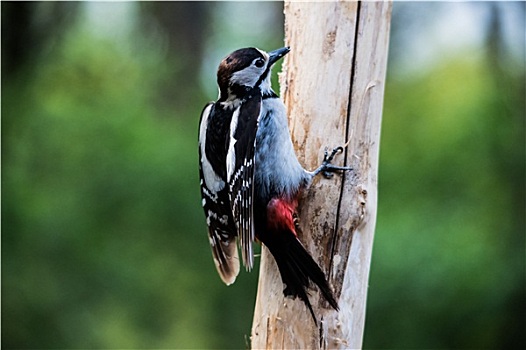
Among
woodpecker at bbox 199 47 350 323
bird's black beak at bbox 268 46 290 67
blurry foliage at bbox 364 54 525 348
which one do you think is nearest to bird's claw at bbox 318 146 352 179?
woodpecker at bbox 199 47 350 323

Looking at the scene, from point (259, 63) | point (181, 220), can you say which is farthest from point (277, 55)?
point (181, 220)

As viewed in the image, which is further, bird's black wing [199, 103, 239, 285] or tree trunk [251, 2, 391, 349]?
bird's black wing [199, 103, 239, 285]

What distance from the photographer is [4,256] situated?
334 cm

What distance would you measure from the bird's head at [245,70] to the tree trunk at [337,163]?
0.11 m

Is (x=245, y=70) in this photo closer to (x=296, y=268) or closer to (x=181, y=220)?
(x=296, y=268)

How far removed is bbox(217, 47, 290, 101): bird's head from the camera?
199 cm

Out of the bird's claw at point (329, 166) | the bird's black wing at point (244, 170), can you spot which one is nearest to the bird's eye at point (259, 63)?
the bird's black wing at point (244, 170)

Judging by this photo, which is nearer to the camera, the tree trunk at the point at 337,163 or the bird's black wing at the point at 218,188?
the tree trunk at the point at 337,163

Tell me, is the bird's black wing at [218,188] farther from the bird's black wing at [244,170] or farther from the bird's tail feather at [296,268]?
the bird's tail feather at [296,268]

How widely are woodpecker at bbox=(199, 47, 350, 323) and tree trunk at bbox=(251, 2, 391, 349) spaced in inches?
1.6

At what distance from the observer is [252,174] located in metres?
1.89

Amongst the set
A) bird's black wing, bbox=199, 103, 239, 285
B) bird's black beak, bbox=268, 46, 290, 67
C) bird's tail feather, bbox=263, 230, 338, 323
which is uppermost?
bird's black beak, bbox=268, 46, 290, 67

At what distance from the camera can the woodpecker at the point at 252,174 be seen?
184cm

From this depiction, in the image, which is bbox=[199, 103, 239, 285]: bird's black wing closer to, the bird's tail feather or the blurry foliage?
the bird's tail feather
